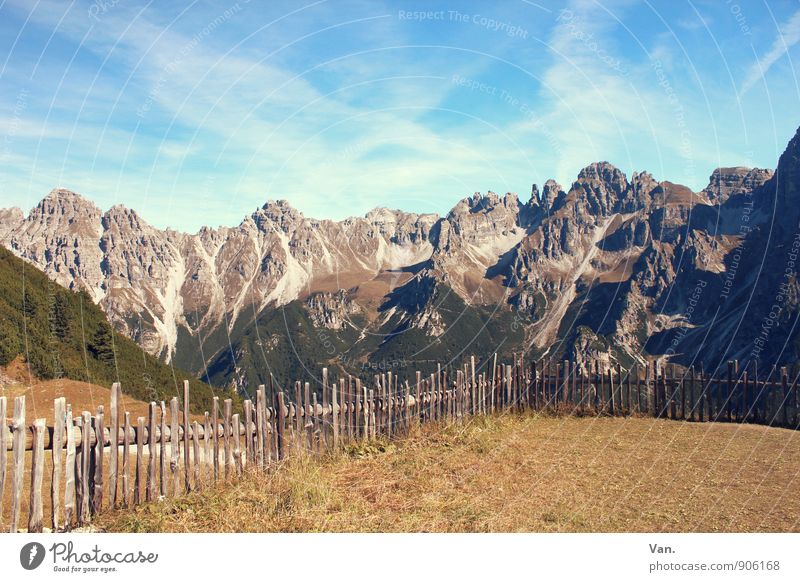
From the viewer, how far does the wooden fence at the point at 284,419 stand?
9211 millimetres

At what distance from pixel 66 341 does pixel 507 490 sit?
4473 cm

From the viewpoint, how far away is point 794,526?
980 cm

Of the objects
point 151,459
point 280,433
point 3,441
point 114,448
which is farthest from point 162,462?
point 280,433

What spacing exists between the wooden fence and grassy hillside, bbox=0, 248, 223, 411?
1605 cm

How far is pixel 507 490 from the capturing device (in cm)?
1120

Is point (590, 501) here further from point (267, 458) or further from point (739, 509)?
point (267, 458)

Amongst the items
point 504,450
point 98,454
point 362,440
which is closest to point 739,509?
point 504,450

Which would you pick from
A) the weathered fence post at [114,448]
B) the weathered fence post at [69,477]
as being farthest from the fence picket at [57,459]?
the weathered fence post at [114,448]

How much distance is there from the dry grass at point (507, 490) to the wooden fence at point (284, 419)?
0.57m

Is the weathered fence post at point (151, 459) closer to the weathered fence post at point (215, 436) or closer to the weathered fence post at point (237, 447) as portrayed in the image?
the weathered fence post at point (215, 436)

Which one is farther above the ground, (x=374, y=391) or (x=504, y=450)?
(x=374, y=391)

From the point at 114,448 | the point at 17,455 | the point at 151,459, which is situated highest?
the point at 17,455

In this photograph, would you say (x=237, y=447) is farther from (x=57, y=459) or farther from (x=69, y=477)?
(x=57, y=459)
